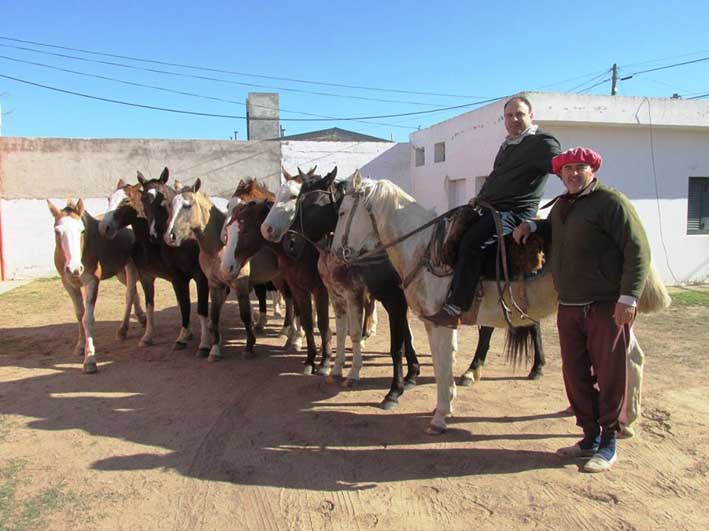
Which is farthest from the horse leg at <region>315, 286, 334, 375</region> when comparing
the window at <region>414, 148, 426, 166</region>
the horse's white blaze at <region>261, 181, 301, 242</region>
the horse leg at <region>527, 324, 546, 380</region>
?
the window at <region>414, 148, 426, 166</region>

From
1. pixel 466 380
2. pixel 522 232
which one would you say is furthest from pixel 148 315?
pixel 522 232

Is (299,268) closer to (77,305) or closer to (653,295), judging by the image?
(77,305)

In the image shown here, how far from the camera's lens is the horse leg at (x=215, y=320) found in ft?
21.1

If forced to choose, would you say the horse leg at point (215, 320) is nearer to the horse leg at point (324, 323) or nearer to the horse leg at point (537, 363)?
the horse leg at point (324, 323)

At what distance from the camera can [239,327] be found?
8.57 m

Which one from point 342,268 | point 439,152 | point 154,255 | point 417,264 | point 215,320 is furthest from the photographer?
point 439,152

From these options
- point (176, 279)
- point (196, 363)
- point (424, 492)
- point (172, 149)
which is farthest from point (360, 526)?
point (172, 149)

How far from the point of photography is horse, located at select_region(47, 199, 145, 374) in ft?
18.4

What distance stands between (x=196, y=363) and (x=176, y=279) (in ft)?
4.49

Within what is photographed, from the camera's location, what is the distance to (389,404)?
475cm

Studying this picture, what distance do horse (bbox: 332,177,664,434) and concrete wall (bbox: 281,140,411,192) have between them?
484 inches

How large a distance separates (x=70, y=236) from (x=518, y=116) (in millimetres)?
4929

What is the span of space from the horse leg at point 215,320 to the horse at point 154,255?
19 cm

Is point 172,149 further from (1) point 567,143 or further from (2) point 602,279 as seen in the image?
(2) point 602,279
